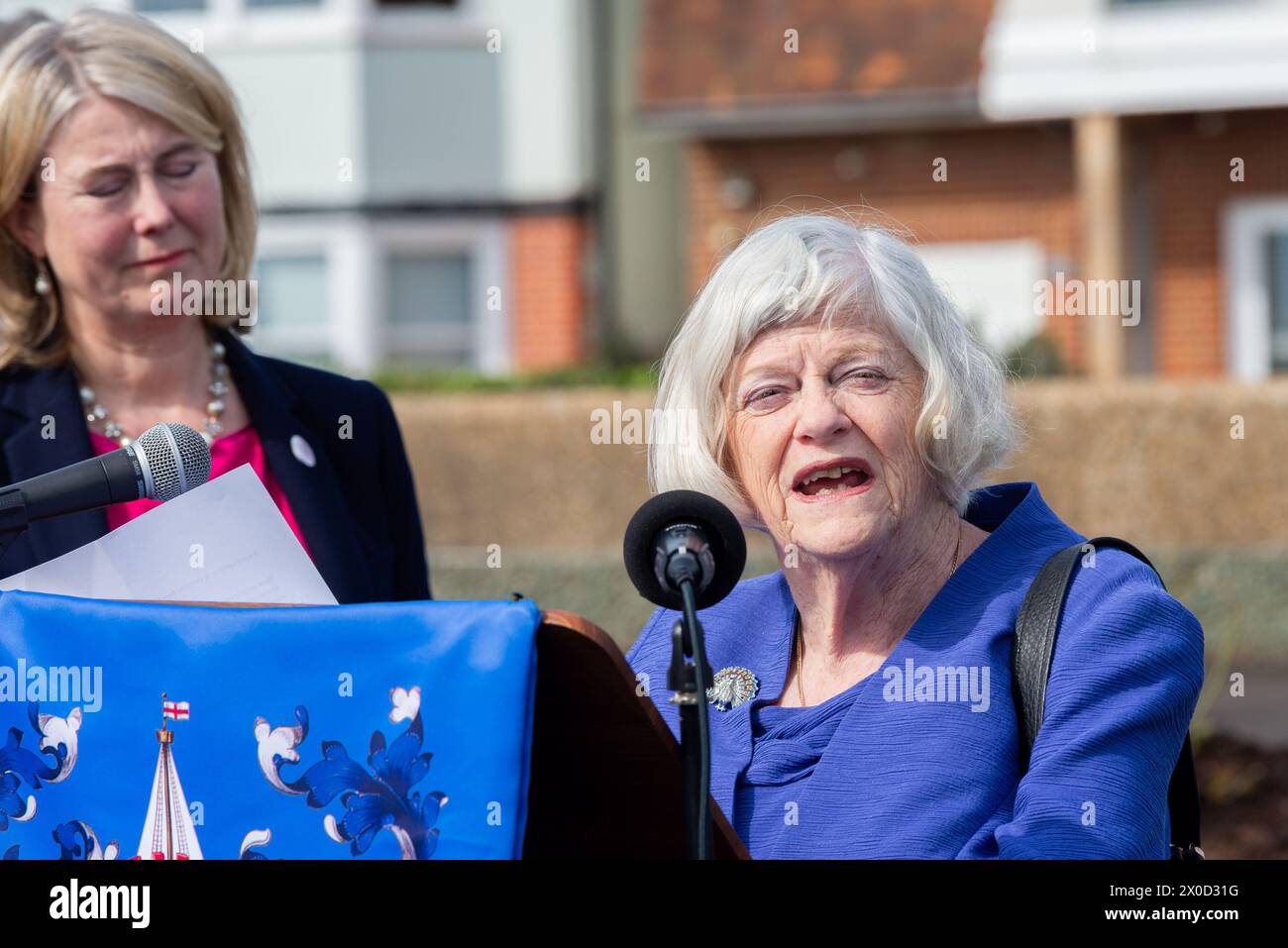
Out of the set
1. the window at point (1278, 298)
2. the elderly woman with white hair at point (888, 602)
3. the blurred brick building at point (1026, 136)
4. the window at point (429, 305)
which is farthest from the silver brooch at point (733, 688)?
the window at point (429, 305)

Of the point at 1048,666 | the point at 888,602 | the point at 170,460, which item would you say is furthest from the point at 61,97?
the point at 1048,666

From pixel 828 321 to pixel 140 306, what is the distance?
56.8 inches

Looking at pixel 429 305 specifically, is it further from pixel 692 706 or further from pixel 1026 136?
pixel 692 706

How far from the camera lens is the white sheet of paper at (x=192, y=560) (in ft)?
7.48

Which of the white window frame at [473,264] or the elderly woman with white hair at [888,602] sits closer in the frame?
the elderly woman with white hair at [888,602]

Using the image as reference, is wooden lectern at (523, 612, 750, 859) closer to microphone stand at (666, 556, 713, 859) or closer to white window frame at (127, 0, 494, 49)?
microphone stand at (666, 556, 713, 859)

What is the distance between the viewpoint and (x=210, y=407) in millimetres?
3445

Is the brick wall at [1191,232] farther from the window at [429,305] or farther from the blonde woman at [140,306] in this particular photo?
the blonde woman at [140,306]

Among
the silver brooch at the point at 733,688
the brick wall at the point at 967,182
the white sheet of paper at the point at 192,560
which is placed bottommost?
the silver brooch at the point at 733,688

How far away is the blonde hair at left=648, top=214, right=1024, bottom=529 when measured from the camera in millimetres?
2615

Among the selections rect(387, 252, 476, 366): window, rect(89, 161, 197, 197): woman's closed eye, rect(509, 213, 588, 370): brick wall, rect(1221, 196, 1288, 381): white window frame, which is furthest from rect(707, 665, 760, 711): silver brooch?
rect(387, 252, 476, 366): window
